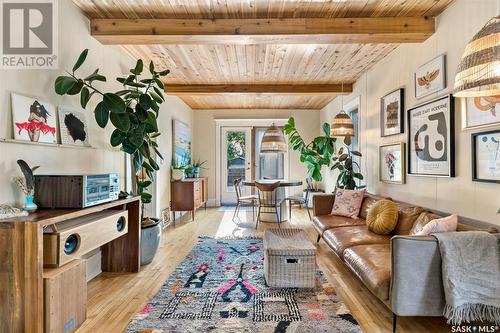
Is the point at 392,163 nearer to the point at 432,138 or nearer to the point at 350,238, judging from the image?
the point at 432,138

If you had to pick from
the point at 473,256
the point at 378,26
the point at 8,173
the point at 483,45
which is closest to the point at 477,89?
the point at 483,45

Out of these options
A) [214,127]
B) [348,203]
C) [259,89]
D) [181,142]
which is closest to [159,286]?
[348,203]

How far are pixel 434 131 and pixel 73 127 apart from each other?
3463 millimetres

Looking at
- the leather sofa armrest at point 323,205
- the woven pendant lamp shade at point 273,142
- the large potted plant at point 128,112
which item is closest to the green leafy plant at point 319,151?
the woven pendant lamp shade at point 273,142

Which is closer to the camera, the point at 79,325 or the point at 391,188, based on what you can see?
the point at 79,325

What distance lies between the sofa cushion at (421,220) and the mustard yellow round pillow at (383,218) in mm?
283

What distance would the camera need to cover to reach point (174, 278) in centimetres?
298

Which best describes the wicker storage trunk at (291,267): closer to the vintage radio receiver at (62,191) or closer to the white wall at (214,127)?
the vintage radio receiver at (62,191)

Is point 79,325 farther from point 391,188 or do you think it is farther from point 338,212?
point 391,188

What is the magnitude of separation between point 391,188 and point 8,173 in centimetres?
401

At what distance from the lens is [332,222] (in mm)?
3705

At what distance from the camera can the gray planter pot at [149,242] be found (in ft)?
11.1

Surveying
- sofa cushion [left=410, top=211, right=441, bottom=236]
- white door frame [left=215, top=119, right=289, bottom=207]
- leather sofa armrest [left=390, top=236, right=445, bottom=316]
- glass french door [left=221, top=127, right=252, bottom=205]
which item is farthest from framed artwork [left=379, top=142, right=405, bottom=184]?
glass french door [left=221, top=127, right=252, bottom=205]

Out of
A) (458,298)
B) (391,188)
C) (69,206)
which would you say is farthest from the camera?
(391,188)
